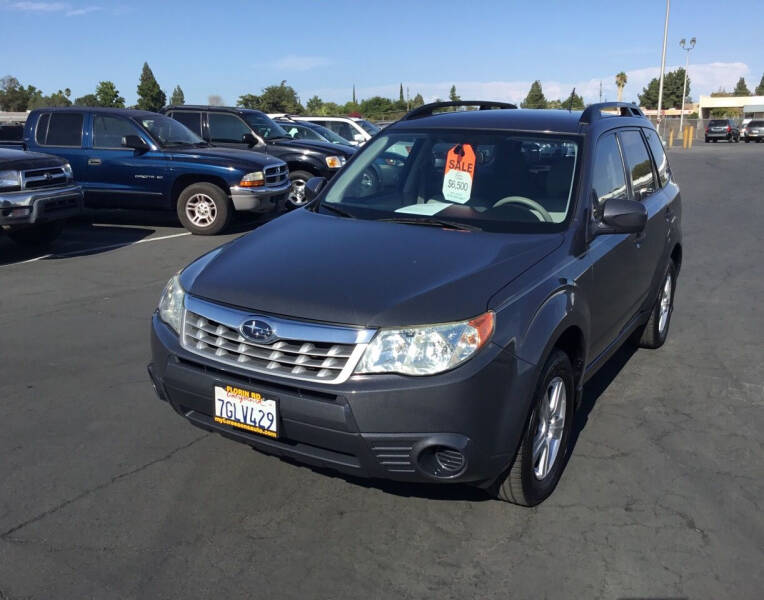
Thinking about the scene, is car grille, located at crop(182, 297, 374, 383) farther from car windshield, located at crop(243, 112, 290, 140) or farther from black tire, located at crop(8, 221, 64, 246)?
car windshield, located at crop(243, 112, 290, 140)

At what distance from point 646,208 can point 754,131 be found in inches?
2065

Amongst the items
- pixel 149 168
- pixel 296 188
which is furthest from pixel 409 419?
pixel 296 188

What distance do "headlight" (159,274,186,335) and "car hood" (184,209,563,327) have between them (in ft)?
0.24

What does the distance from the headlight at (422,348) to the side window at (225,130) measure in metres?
12.0

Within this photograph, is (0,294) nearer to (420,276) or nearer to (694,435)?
(420,276)

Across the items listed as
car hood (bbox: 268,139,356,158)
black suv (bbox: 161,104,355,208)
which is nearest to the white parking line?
black suv (bbox: 161,104,355,208)

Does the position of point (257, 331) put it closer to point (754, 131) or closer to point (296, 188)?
point (296, 188)

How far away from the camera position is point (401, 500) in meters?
3.58

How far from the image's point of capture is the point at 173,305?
3.58 meters

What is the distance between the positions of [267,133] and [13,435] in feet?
36.9

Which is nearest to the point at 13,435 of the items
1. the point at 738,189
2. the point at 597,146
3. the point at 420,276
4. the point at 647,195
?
the point at 420,276

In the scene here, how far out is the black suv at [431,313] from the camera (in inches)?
116

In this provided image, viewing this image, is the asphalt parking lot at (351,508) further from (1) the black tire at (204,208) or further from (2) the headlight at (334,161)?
(2) the headlight at (334,161)

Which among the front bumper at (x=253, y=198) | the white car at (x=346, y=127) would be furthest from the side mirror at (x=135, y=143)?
the white car at (x=346, y=127)
